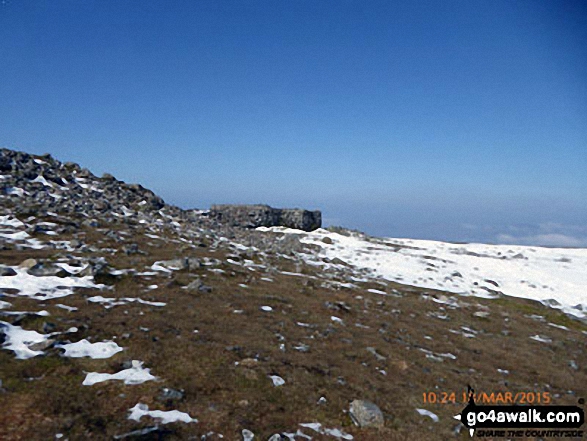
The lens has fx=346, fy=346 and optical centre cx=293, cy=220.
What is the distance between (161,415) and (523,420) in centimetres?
1086

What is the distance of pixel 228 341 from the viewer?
41.2 feet

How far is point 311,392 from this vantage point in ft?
33.1

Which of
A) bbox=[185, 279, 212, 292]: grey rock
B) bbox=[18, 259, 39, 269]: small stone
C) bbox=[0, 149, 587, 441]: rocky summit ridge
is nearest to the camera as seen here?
bbox=[0, 149, 587, 441]: rocky summit ridge

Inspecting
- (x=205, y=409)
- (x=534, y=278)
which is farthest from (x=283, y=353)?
(x=534, y=278)

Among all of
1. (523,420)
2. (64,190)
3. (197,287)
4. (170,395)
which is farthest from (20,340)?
(64,190)

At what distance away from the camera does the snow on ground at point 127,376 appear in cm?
908

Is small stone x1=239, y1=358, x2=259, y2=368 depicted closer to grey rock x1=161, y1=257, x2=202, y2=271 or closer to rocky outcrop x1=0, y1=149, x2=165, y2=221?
grey rock x1=161, y1=257, x2=202, y2=271

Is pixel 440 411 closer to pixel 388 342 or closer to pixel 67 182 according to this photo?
pixel 388 342

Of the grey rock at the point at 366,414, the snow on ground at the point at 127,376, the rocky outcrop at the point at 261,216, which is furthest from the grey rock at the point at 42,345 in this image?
the rocky outcrop at the point at 261,216

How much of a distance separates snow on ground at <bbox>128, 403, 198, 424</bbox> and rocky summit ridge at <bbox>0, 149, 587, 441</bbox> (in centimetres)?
5

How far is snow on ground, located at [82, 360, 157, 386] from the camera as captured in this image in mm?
9078

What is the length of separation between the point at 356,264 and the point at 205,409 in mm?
30772
